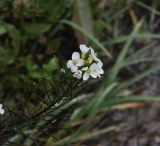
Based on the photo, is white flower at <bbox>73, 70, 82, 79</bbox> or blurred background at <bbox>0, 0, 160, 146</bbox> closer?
white flower at <bbox>73, 70, 82, 79</bbox>

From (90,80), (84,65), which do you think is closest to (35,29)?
(90,80)

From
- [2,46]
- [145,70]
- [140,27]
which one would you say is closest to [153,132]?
[145,70]

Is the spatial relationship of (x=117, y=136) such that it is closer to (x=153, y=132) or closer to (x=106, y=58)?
(x=153, y=132)

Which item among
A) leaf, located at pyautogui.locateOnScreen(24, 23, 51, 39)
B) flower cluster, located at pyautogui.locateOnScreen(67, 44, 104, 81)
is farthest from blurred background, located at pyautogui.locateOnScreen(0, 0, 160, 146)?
flower cluster, located at pyautogui.locateOnScreen(67, 44, 104, 81)

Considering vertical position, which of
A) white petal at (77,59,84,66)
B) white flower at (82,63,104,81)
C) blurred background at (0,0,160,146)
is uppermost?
blurred background at (0,0,160,146)

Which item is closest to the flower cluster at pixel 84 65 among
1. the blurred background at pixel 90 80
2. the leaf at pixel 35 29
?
the blurred background at pixel 90 80

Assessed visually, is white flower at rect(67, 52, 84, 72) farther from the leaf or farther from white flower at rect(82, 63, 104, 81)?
the leaf

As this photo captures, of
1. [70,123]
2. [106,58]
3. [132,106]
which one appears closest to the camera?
[70,123]

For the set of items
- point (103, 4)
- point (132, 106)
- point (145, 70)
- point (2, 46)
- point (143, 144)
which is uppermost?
point (103, 4)
